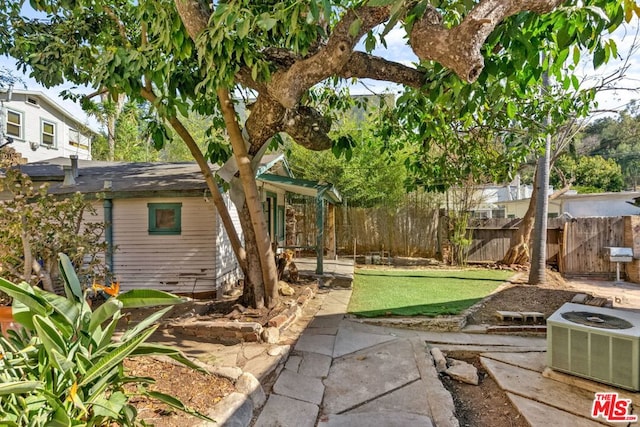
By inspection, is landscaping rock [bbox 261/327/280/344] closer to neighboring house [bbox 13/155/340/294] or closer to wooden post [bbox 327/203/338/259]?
neighboring house [bbox 13/155/340/294]

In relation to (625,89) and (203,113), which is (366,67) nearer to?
(203,113)

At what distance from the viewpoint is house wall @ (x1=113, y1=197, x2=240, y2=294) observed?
6.93 meters

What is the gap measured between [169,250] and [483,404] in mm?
6003

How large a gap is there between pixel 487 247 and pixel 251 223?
29.3ft

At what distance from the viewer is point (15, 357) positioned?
2.24m

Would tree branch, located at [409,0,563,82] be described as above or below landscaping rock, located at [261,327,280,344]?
above

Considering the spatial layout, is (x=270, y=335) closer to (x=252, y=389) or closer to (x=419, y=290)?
(x=252, y=389)

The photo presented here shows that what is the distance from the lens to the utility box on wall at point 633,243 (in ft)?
30.0

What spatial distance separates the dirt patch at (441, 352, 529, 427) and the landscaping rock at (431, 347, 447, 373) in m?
0.11

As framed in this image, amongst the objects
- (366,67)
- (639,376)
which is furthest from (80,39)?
(639,376)

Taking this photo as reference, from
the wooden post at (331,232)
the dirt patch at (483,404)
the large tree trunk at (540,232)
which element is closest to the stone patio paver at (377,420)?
the dirt patch at (483,404)

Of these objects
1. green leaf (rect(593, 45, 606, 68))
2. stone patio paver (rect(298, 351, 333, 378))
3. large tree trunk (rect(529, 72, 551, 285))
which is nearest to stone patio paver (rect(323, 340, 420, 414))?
stone patio paver (rect(298, 351, 333, 378))

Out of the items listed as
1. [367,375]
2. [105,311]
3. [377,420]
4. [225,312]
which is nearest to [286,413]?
[377,420]

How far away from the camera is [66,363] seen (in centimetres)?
191
